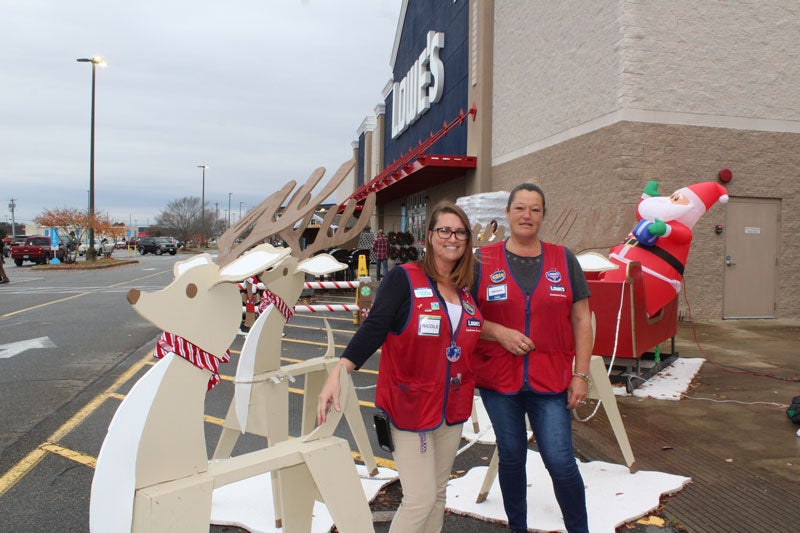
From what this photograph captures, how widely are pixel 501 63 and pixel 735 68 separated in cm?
624

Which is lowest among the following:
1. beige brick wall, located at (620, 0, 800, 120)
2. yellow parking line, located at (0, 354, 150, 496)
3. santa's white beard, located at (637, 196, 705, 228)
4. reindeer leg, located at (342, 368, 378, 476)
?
yellow parking line, located at (0, 354, 150, 496)

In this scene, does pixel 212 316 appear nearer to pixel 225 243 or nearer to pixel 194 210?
pixel 225 243

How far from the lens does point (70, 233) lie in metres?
32.4

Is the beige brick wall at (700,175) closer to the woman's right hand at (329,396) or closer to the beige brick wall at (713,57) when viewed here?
the beige brick wall at (713,57)

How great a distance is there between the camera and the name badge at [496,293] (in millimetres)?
2717

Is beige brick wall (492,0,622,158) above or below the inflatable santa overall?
above

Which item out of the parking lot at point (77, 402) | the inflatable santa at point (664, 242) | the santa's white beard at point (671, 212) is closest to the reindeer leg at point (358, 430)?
the parking lot at point (77, 402)

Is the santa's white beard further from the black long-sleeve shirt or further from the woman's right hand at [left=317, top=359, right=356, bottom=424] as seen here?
the woman's right hand at [left=317, top=359, right=356, bottom=424]

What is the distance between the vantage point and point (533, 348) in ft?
8.70

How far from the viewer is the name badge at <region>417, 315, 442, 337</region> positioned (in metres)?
2.37

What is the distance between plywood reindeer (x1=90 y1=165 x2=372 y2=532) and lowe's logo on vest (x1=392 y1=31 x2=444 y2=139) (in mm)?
18958

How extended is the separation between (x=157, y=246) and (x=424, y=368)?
5538 cm

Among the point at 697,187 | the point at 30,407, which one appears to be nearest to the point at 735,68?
the point at 697,187

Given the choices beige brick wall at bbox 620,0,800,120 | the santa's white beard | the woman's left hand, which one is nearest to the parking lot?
the woman's left hand
